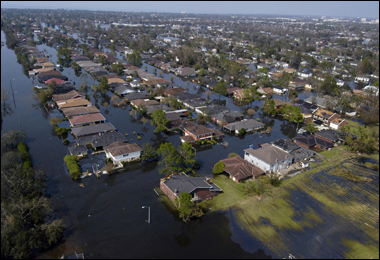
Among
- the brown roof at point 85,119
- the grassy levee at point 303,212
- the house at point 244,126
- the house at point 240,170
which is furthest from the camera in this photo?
the house at point 244,126

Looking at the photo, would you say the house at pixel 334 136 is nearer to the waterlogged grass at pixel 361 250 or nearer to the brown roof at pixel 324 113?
the brown roof at pixel 324 113

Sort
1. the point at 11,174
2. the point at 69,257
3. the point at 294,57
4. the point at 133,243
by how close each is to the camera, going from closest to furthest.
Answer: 1. the point at 69,257
2. the point at 133,243
3. the point at 11,174
4. the point at 294,57

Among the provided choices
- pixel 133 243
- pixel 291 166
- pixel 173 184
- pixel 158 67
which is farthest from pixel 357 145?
pixel 158 67


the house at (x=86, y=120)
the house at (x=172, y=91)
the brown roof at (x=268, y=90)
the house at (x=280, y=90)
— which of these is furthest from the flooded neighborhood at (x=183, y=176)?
the house at (x=280, y=90)

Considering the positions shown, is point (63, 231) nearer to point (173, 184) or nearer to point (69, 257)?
point (69, 257)

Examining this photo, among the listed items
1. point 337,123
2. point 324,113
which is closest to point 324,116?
point 324,113

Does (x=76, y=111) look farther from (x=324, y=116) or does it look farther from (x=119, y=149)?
(x=324, y=116)
